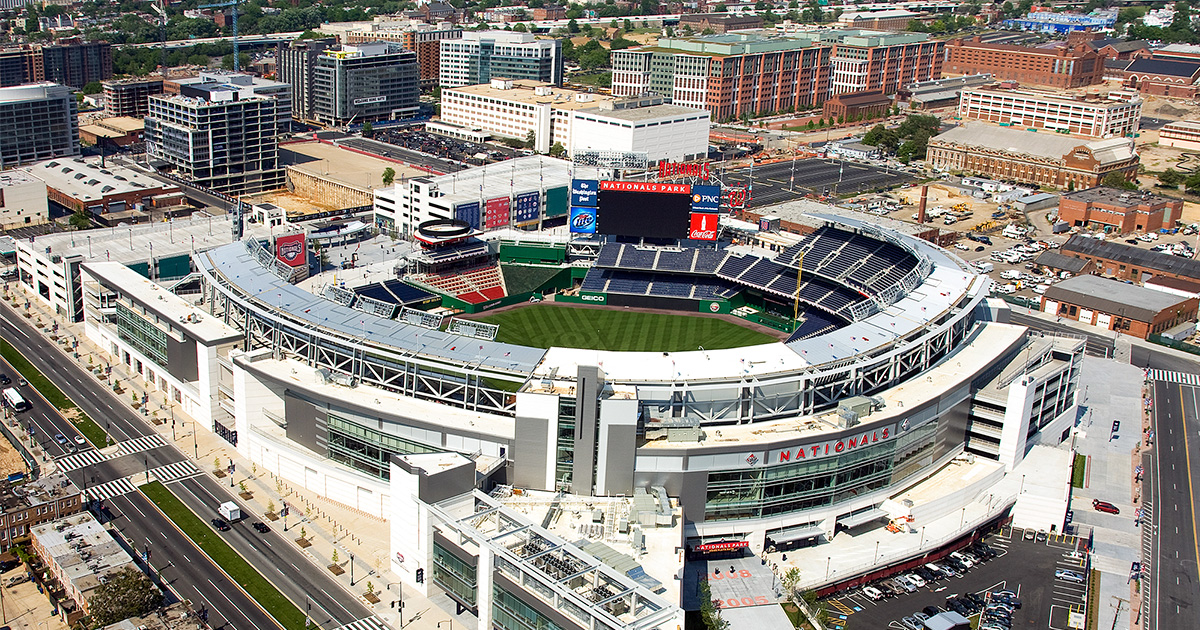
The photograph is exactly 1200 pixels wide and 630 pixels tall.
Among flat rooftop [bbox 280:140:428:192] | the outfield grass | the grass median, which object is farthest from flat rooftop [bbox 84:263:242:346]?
flat rooftop [bbox 280:140:428:192]

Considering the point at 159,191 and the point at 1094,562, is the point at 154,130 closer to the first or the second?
the point at 159,191

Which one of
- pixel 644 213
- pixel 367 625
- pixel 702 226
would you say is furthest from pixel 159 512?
pixel 702 226

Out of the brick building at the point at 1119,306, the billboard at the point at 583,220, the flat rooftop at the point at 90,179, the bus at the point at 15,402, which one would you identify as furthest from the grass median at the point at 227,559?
the brick building at the point at 1119,306

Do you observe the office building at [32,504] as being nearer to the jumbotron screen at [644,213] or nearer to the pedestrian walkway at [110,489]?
the pedestrian walkway at [110,489]

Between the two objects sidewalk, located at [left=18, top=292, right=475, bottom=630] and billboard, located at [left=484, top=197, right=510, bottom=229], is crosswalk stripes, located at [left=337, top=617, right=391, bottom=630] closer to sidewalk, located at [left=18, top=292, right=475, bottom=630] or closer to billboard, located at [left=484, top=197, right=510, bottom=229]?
sidewalk, located at [left=18, top=292, right=475, bottom=630]

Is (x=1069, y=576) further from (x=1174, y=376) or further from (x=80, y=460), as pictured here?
(x=80, y=460)
